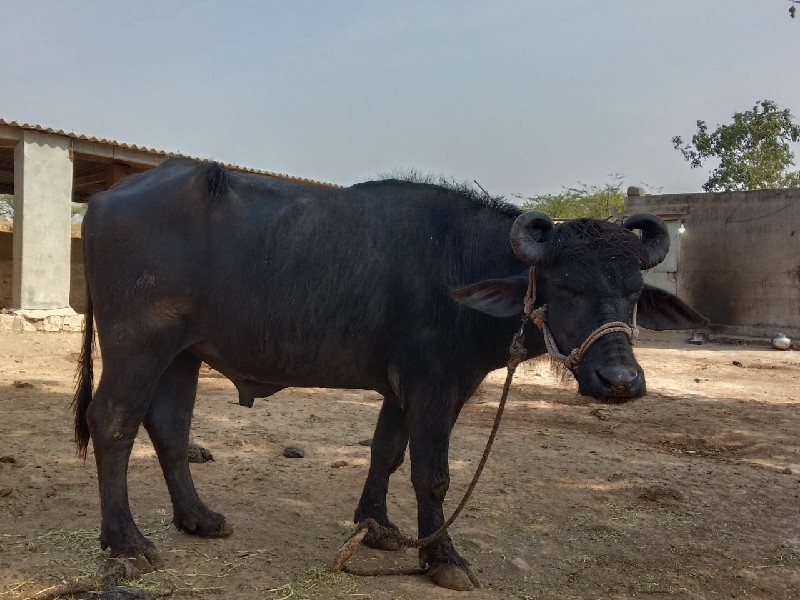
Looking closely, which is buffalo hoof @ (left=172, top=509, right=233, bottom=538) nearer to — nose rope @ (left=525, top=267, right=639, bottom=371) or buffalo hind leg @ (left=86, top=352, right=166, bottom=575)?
buffalo hind leg @ (left=86, top=352, right=166, bottom=575)

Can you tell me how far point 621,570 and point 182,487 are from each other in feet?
7.78

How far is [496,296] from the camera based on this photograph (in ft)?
10.5

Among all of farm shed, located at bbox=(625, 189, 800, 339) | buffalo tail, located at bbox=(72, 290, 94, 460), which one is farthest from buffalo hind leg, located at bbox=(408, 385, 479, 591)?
farm shed, located at bbox=(625, 189, 800, 339)

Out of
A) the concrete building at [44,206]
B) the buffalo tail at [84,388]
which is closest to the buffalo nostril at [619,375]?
the buffalo tail at [84,388]

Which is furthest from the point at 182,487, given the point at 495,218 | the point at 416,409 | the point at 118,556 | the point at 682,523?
the point at 682,523

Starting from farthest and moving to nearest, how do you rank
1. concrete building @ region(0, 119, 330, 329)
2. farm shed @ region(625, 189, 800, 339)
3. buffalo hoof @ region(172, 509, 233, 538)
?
farm shed @ region(625, 189, 800, 339), concrete building @ region(0, 119, 330, 329), buffalo hoof @ region(172, 509, 233, 538)

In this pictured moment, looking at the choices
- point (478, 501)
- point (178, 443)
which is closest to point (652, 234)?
point (478, 501)

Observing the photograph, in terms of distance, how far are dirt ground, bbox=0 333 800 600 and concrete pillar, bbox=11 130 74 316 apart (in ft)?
12.2

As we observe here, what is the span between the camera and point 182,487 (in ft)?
12.5

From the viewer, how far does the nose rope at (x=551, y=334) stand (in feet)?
9.56

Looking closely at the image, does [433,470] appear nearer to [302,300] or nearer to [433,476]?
[433,476]

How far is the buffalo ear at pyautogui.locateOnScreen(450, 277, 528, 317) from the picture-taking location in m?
3.13

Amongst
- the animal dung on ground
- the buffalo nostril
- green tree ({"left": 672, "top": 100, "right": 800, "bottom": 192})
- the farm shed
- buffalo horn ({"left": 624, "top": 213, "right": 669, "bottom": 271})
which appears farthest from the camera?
green tree ({"left": 672, "top": 100, "right": 800, "bottom": 192})

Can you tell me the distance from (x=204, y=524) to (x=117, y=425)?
755 mm
